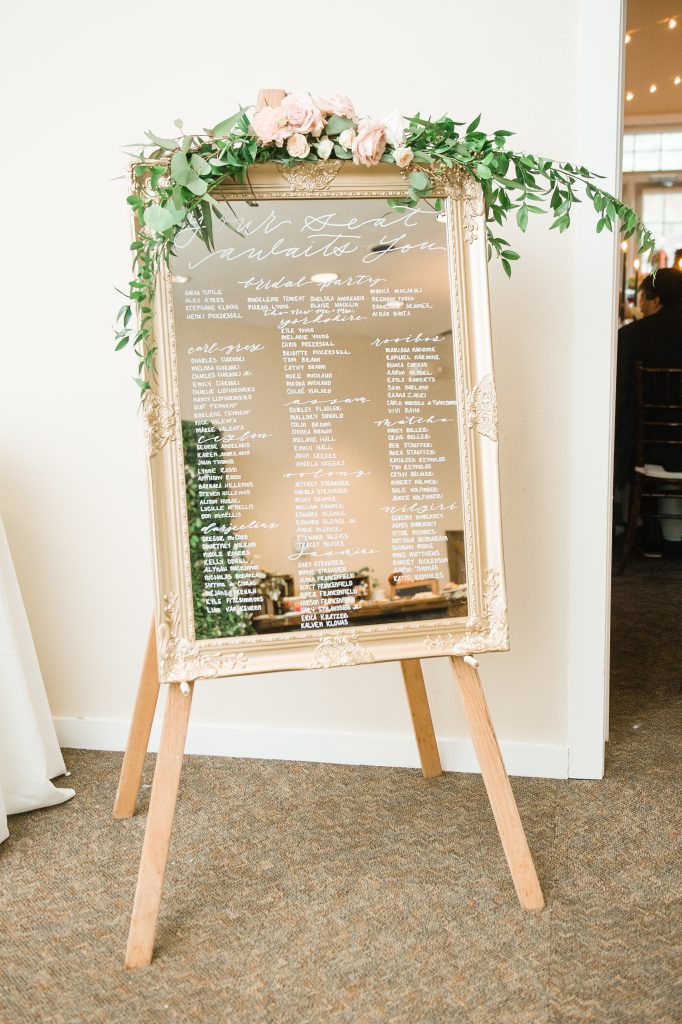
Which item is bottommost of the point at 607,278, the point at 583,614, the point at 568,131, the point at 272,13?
the point at 583,614

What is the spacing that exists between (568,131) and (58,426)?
146 cm

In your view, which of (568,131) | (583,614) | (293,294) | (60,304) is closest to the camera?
(293,294)

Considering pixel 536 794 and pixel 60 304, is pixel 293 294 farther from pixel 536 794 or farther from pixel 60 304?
pixel 536 794

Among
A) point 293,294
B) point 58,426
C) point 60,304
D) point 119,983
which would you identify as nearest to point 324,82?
point 293,294

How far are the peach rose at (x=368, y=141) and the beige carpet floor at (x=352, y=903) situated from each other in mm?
1368

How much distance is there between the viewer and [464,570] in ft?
5.27

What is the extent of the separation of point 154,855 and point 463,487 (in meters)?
0.85

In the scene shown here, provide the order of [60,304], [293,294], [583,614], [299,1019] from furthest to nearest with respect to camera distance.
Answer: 1. [60,304]
2. [583,614]
3. [293,294]
4. [299,1019]

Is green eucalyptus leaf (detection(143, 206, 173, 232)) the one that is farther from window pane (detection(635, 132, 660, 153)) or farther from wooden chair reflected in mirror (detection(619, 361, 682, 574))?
window pane (detection(635, 132, 660, 153))

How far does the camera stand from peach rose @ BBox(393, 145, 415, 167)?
1497 mm

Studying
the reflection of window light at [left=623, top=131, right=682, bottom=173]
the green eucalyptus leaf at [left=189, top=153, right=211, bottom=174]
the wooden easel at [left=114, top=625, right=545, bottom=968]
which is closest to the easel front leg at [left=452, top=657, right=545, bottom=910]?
the wooden easel at [left=114, top=625, right=545, bottom=968]

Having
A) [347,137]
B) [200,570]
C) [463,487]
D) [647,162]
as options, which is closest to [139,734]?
[200,570]

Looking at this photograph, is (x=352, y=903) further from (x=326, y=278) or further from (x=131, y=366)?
Answer: (x=131, y=366)

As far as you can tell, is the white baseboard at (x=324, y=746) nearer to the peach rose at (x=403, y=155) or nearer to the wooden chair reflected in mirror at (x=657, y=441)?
the peach rose at (x=403, y=155)
